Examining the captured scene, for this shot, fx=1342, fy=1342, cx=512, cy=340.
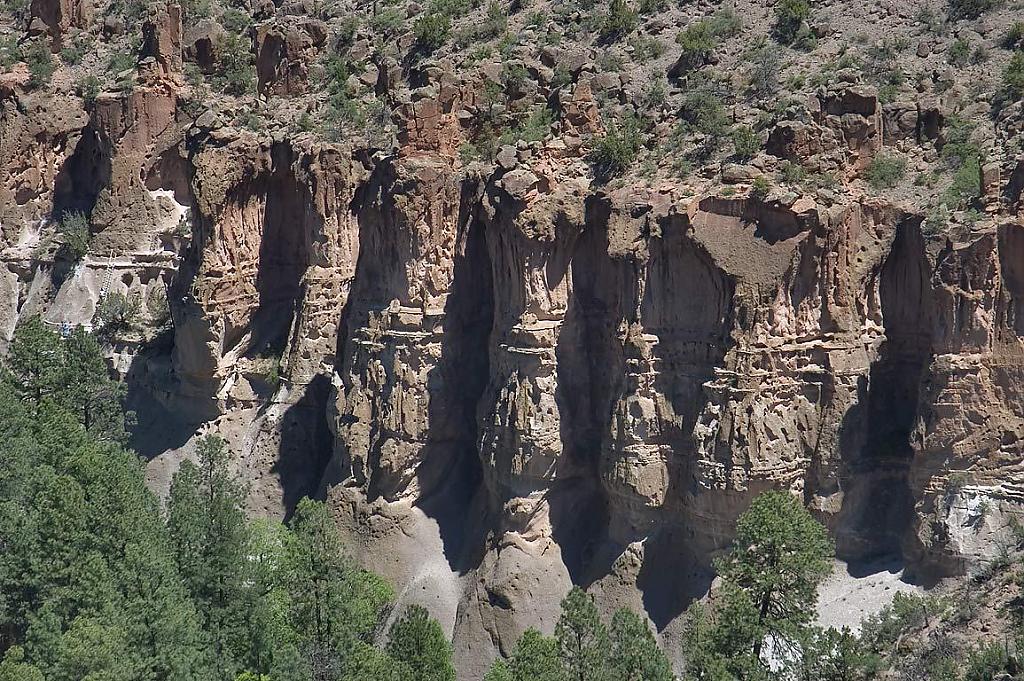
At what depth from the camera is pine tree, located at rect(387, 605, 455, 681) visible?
32031 millimetres

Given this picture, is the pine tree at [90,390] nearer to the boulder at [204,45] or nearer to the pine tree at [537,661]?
the boulder at [204,45]

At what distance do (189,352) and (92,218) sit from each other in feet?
36.4

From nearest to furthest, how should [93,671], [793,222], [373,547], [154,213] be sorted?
[93,671], [793,222], [373,547], [154,213]

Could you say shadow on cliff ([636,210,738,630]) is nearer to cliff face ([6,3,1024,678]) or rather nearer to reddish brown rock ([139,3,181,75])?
cliff face ([6,3,1024,678])

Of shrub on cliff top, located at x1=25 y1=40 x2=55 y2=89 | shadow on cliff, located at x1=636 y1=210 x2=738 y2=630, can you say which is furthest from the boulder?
shadow on cliff, located at x1=636 y1=210 x2=738 y2=630

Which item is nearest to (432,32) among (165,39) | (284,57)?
(284,57)

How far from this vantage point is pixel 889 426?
119ft

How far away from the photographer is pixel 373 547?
41281 millimetres

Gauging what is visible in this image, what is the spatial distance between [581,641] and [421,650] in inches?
154

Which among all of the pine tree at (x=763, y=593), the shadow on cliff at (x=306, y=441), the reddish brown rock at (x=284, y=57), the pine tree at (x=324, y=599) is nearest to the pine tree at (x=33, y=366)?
the shadow on cliff at (x=306, y=441)

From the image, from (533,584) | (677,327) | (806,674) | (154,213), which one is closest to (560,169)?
(677,327)

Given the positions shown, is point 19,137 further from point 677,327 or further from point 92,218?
point 677,327

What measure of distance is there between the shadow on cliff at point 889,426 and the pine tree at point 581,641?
851 centimetres

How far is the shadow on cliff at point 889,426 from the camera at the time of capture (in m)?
35.5
